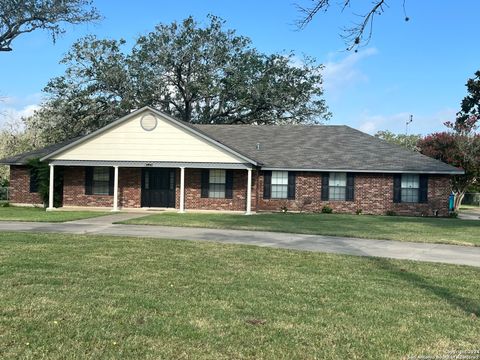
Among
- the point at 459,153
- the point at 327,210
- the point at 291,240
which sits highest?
the point at 459,153

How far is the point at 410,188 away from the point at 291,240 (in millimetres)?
13581

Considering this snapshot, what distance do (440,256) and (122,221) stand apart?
422 inches

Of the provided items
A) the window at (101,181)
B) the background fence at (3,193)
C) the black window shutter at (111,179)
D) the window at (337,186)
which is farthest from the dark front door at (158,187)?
the background fence at (3,193)

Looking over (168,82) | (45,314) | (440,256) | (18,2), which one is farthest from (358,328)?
(168,82)

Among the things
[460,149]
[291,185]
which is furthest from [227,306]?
[460,149]

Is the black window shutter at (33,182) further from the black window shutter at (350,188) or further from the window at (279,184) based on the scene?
the black window shutter at (350,188)

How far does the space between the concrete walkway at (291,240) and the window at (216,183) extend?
913cm

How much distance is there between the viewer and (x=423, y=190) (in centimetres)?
2472

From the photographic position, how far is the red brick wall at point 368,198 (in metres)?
24.6

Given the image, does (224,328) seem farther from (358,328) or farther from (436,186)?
(436,186)

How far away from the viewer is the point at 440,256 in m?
11.1

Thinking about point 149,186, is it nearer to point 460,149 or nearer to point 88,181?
point 88,181

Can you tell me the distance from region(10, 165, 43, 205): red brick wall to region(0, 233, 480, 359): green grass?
60.9 ft

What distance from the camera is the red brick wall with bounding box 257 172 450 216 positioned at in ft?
80.8
